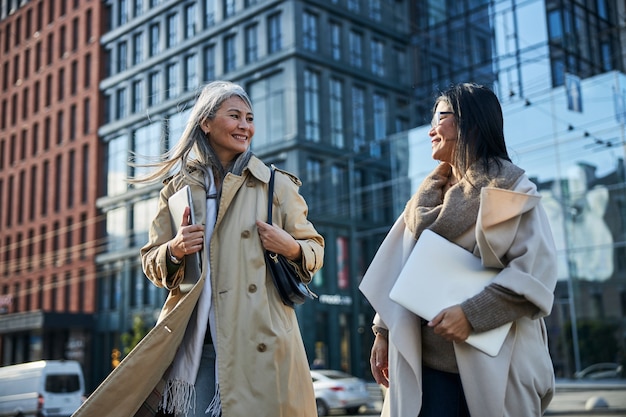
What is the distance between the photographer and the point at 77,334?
4609 centimetres

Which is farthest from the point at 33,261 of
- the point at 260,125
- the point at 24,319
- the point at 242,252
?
the point at 242,252

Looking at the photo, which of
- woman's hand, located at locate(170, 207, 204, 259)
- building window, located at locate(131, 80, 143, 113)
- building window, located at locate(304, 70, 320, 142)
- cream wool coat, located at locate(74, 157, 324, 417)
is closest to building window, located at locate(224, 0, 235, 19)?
building window, located at locate(304, 70, 320, 142)

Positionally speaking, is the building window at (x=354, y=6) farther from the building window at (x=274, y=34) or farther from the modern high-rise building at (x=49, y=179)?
the modern high-rise building at (x=49, y=179)

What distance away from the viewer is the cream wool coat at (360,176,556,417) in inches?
102

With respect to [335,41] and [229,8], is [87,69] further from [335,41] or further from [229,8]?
[335,41]

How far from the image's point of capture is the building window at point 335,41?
37906mm

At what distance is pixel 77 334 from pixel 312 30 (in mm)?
23613

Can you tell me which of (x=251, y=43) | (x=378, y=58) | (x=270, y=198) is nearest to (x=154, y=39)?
(x=251, y=43)

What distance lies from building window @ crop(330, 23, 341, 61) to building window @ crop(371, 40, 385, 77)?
2289 mm

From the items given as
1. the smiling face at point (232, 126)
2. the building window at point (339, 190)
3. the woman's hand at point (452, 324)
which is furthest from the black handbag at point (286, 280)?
the building window at point (339, 190)

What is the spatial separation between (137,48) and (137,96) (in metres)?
3.06

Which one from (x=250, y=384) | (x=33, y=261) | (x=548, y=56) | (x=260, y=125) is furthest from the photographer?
(x=33, y=261)

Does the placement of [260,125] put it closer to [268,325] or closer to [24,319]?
[24,319]

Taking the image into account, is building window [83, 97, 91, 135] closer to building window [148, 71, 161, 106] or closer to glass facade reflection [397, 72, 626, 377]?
building window [148, 71, 161, 106]
